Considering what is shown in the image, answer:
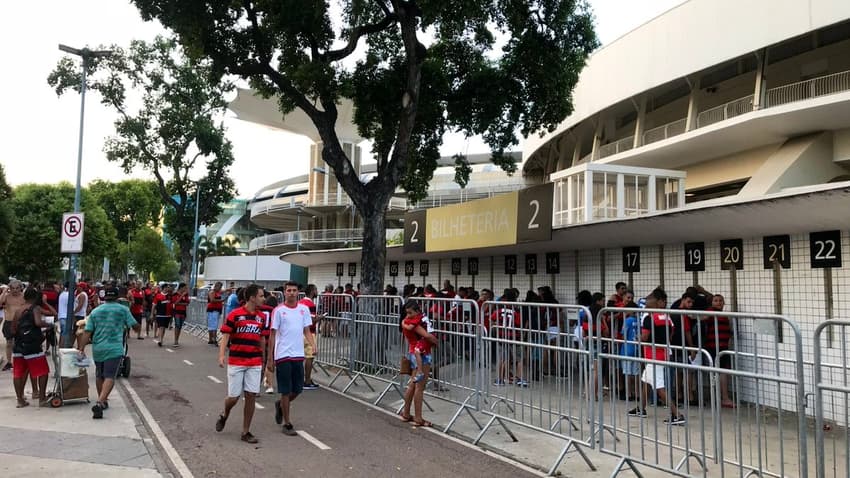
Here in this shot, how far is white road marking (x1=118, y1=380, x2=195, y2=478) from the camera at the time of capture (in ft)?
21.3

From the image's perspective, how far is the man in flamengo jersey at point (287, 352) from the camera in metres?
8.19

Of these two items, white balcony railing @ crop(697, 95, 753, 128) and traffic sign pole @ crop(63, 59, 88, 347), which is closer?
traffic sign pole @ crop(63, 59, 88, 347)

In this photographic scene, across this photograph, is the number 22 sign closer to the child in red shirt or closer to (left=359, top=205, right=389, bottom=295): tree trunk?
the child in red shirt

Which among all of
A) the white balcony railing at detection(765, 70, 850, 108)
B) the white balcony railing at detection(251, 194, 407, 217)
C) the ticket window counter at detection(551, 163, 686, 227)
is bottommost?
the ticket window counter at detection(551, 163, 686, 227)

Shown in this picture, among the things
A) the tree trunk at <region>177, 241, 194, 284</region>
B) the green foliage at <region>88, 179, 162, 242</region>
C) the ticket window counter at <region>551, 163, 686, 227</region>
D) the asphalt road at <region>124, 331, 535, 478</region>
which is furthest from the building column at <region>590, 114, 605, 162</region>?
the green foliage at <region>88, 179, 162, 242</region>

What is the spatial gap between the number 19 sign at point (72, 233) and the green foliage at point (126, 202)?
190 feet

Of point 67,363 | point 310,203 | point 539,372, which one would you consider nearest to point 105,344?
point 67,363

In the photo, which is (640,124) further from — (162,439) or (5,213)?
(5,213)

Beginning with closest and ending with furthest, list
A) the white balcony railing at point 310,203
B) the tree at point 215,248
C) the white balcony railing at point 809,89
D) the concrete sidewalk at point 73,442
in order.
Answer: the concrete sidewalk at point 73,442, the white balcony railing at point 809,89, the white balcony railing at point 310,203, the tree at point 215,248

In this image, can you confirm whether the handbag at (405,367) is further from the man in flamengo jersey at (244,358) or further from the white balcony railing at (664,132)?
the white balcony railing at (664,132)

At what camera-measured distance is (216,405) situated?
9992 mm

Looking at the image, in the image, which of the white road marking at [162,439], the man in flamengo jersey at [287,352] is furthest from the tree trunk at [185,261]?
the man in flamengo jersey at [287,352]

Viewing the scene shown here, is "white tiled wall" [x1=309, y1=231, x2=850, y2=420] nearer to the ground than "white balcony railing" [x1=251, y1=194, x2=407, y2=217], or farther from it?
nearer to the ground

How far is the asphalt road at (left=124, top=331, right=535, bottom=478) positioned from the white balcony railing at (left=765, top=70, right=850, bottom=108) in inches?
876
